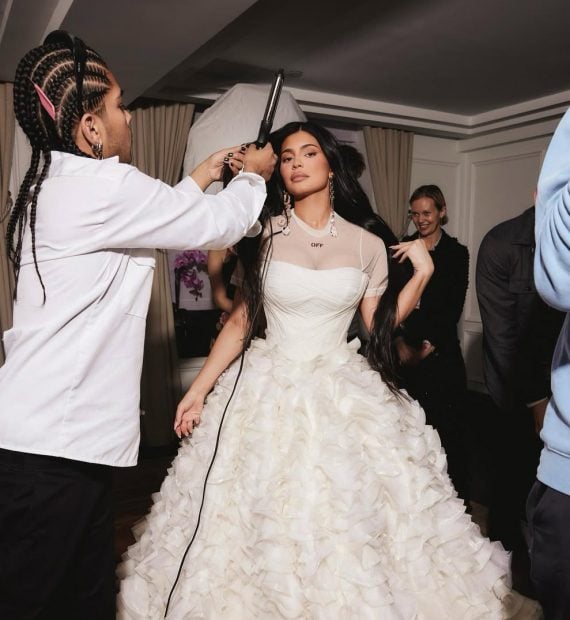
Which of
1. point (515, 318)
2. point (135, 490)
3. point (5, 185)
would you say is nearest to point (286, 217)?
point (515, 318)

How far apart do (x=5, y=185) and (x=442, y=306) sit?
303 cm

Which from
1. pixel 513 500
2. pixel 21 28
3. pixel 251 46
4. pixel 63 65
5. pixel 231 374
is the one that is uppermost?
pixel 251 46

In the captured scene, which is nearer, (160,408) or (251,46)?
(251,46)

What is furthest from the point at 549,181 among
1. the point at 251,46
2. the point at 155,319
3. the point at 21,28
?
the point at 155,319

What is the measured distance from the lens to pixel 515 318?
2.26 m

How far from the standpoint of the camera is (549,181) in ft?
2.91

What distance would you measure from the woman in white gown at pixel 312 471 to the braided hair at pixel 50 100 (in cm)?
94

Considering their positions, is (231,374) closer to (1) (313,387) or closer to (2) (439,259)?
(1) (313,387)

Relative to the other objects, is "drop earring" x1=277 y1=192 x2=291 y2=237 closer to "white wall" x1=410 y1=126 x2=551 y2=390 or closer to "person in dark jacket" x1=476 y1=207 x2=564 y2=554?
"person in dark jacket" x1=476 y1=207 x2=564 y2=554

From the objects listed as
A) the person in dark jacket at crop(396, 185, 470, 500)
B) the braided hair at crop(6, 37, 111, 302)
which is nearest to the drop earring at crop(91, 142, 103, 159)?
the braided hair at crop(6, 37, 111, 302)

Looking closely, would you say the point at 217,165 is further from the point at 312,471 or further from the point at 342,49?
the point at 342,49

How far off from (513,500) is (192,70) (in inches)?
131

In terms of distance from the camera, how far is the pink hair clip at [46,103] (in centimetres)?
139

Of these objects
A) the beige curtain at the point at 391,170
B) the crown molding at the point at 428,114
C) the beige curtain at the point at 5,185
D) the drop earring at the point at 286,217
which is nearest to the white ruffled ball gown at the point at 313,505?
the drop earring at the point at 286,217
